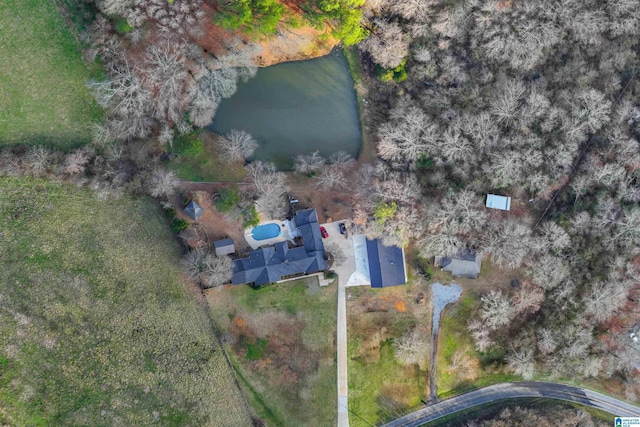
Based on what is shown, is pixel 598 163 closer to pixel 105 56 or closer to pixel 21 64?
pixel 105 56

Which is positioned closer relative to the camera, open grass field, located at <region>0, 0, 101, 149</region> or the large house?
open grass field, located at <region>0, 0, 101, 149</region>

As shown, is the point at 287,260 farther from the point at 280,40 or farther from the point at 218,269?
the point at 280,40

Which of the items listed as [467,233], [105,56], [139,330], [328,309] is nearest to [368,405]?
[328,309]

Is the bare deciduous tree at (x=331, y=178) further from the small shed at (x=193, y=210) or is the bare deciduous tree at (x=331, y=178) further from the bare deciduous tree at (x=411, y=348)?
the bare deciduous tree at (x=411, y=348)

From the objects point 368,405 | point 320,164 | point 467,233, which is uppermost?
point 320,164

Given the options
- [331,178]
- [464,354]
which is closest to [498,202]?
[464,354]

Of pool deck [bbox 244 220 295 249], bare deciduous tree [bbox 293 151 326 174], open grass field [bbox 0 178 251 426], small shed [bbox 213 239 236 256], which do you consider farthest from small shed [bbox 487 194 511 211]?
open grass field [bbox 0 178 251 426]

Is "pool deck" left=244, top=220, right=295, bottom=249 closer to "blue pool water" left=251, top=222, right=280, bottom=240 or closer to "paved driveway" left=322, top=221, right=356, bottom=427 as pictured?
"blue pool water" left=251, top=222, right=280, bottom=240
